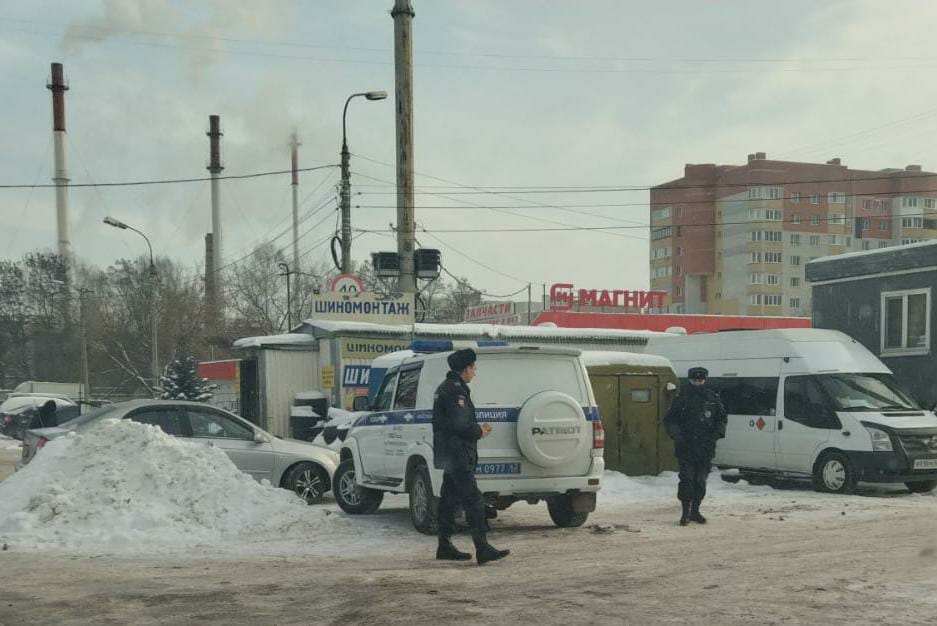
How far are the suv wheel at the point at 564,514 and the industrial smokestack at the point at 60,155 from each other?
199 ft

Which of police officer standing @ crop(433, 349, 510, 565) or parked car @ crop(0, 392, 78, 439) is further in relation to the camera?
parked car @ crop(0, 392, 78, 439)

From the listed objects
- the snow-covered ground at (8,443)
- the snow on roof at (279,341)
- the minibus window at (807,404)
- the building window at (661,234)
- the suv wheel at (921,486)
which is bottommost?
the snow-covered ground at (8,443)

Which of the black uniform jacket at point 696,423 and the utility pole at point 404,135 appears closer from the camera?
the black uniform jacket at point 696,423

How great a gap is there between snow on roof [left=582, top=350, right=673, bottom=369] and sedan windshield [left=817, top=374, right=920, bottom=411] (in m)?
2.73

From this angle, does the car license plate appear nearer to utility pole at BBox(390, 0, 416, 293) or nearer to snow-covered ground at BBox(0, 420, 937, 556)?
snow-covered ground at BBox(0, 420, 937, 556)

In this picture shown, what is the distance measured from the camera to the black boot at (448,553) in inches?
340

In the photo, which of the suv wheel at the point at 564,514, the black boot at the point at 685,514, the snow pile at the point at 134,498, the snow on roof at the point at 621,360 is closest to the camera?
the snow pile at the point at 134,498

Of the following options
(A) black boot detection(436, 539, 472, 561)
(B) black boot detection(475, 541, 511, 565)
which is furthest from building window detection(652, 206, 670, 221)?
(B) black boot detection(475, 541, 511, 565)

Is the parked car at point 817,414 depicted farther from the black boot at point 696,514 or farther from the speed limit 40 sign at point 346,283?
the speed limit 40 sign at point 346,283

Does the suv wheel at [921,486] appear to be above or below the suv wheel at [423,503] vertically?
below

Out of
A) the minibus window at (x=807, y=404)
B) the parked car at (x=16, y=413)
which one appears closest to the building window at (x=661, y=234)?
the parked car at (x=16, y=413)

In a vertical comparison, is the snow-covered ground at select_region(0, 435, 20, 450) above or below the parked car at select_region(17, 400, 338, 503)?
below

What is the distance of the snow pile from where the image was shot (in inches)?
384

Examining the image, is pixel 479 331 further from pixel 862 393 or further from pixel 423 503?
pixel 423 503
